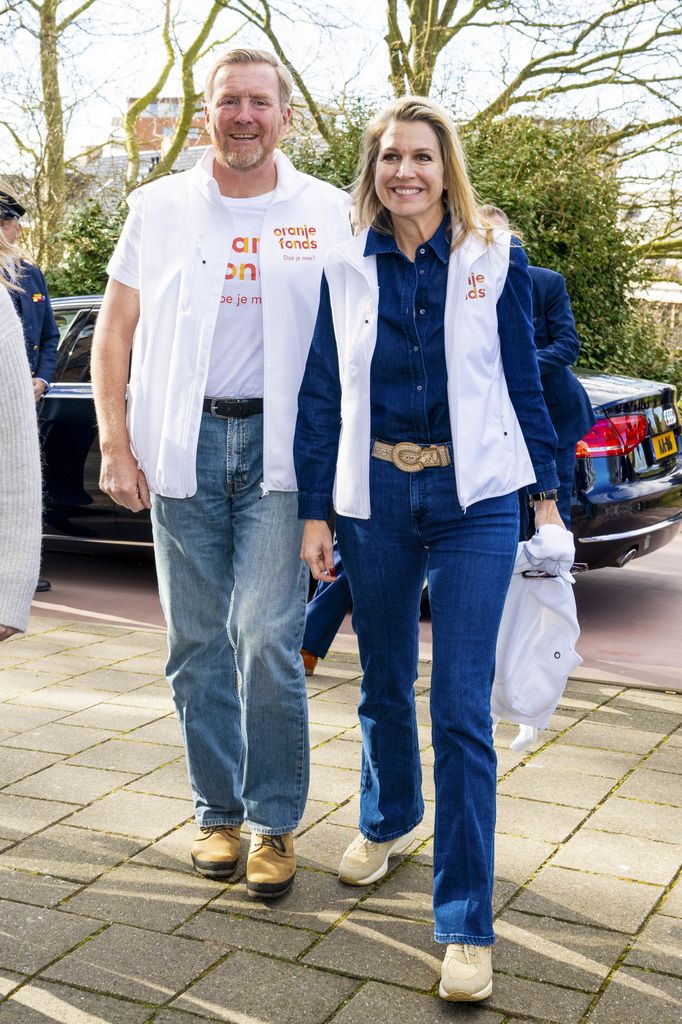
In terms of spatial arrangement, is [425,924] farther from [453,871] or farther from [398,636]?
[398,636]

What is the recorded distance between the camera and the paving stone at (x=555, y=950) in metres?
2.87

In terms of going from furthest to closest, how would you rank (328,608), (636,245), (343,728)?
(636,245), (328,608), (343,728)

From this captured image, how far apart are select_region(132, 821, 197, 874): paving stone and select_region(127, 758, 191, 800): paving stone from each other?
11.4 inches

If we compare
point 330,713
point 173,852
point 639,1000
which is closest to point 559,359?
point 330,713

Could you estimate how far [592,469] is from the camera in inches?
254

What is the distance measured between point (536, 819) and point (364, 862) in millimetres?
726

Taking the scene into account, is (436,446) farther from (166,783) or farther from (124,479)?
(166,783)

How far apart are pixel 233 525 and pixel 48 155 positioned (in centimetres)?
1538

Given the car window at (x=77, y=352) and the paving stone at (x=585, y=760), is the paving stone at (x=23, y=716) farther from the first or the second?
the car window at (x=77, y=352)

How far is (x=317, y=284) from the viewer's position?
3.31 metres

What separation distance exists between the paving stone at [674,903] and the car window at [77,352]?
5222 millimetres

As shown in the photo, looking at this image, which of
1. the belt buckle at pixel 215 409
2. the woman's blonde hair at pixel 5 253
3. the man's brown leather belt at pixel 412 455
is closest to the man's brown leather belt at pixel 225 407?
the belt buckle at pixel 215 409

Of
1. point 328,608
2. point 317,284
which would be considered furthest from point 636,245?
point 317,284

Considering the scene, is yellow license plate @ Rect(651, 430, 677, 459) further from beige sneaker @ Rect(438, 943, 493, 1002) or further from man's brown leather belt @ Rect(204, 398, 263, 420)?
beige sneaker @ Rect(438, 943, 493, 1002)
